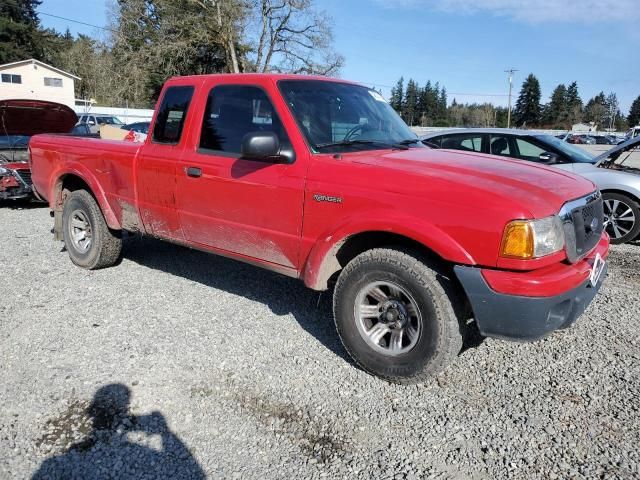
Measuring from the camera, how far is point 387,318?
10.8 feet

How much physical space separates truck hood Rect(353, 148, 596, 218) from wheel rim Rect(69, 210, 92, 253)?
3540 millimetres

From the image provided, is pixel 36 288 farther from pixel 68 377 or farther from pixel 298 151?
pixel 298 151

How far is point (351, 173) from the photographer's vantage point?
10.8ft

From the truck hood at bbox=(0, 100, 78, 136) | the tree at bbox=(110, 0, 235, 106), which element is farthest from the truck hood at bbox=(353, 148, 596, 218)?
the tree at bbox=(110, 0, 235, 106)

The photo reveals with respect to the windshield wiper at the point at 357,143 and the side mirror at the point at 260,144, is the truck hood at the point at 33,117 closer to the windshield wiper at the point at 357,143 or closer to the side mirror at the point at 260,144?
the side mirror at the point at 260,144

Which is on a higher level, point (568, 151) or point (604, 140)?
point (604, 140)

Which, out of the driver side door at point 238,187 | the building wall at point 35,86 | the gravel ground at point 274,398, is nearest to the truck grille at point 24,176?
the gravel ground at point 274,398

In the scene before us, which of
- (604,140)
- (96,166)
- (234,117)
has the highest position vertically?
(604,140)

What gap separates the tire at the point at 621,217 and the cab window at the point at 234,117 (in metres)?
5.50

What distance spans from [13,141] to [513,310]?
9.45 metres

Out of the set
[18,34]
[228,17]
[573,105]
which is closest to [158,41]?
[228,17]

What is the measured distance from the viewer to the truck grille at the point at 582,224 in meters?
2.97

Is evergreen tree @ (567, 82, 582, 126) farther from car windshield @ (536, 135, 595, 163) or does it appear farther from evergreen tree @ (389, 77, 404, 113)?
car windshield @ (536, 135, 595, 163)

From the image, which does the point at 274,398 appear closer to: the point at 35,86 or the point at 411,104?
the point at 35,86
